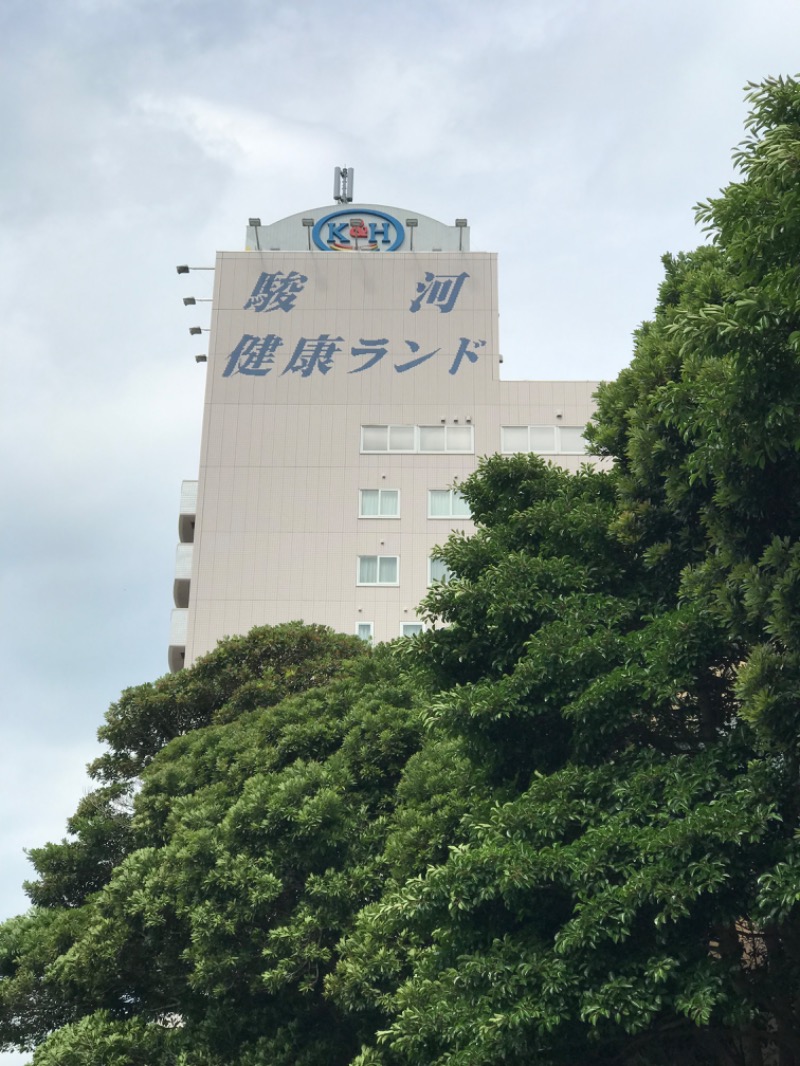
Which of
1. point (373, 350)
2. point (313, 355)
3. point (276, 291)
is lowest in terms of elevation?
point (313, 355)

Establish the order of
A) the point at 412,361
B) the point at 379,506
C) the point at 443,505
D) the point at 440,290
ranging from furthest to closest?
the point at 440,290 < the point at 412,361 < the point at 443,505 < the point at 379,506

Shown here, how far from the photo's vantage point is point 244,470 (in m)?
39.2

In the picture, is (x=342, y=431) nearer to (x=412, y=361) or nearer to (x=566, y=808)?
(x=412, y=361)

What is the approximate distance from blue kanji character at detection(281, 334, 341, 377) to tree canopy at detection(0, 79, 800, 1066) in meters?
21.0

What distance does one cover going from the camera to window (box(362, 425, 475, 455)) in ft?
129

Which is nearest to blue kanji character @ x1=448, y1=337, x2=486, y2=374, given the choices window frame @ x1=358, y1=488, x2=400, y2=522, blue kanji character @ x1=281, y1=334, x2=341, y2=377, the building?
the building

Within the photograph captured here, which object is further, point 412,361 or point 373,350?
point 373,350

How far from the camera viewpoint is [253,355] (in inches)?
1591

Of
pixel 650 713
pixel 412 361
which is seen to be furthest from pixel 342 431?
pixel 650 713

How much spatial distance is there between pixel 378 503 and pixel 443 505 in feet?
6.41

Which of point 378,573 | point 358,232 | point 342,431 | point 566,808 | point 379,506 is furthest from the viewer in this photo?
point 358,232

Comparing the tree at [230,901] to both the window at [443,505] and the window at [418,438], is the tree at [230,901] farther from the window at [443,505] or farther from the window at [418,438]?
the window at [418,438]

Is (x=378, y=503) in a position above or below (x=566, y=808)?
above

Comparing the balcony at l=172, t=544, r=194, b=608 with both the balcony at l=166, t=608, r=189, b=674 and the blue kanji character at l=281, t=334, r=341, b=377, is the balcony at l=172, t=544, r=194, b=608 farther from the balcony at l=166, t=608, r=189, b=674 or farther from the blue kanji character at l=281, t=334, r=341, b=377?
the blue kanji character at l=281, t=334, r=341, b=377
